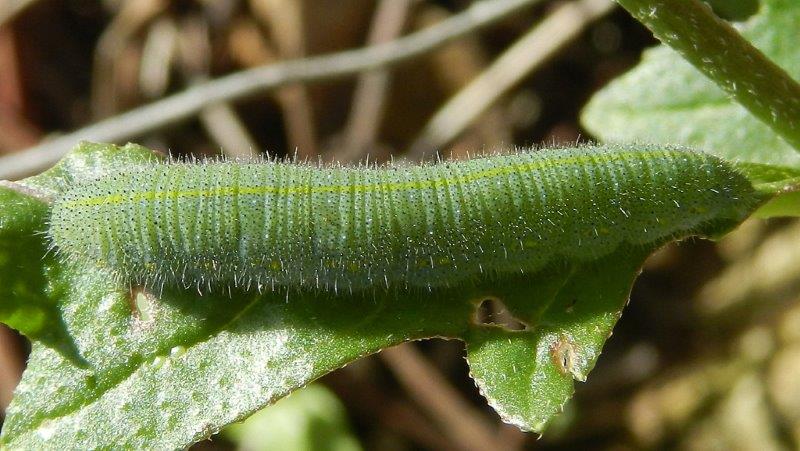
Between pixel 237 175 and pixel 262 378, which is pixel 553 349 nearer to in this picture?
pixel 262 378

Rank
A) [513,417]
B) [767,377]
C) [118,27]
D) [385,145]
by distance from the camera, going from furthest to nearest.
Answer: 1. [118,27]
2. [385,145]
3. [767,377]
4. [513,417]

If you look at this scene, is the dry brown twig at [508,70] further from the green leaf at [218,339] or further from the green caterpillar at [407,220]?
the green leaf at [218,339]

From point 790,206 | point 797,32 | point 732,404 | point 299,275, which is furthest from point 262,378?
point 732,404

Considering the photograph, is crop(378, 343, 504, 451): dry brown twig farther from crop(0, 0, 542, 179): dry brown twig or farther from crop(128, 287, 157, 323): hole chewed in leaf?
crop(128, 287, 157, 323): hole chewed in leaf

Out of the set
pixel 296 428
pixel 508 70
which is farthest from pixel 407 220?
pixel 508 70

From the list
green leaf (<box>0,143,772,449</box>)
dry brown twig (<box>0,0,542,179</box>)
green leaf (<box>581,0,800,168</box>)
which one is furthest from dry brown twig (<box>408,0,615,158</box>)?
green leaf (<box>0,143,772,449</box>)

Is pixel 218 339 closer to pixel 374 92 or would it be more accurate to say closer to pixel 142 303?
pixel 142 303
